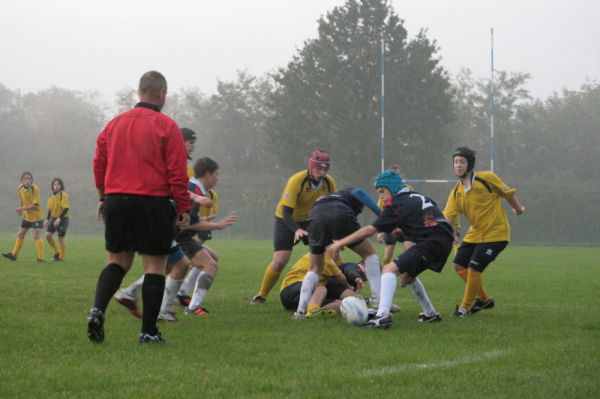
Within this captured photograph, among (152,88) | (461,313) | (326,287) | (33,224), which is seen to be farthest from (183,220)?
(33,224)

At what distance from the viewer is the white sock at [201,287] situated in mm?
8609

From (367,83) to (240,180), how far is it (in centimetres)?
1142

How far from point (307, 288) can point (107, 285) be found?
2.69m

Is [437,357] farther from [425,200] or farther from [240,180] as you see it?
[240,180]

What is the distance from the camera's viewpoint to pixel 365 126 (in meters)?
42.7

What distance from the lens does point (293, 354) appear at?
19.6ft

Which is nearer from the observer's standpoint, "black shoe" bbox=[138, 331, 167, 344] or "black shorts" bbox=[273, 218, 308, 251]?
"black shoe" bbox=[138, 331, 167, 344]

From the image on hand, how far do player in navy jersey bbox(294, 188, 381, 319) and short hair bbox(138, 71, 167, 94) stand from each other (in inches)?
100.0

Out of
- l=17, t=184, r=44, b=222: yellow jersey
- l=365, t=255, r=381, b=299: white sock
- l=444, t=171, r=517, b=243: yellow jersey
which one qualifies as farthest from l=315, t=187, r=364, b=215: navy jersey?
l=17, t=184, r=44, b=222: yellow jersey

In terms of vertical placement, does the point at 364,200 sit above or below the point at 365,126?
below

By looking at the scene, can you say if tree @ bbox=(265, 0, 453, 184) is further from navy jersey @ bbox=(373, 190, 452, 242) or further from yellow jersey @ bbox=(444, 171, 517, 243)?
navy jersey @ bbox=(373, 190, 452, 242)

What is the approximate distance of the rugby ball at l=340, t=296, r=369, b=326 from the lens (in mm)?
7727

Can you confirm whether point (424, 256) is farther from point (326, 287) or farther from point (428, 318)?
point (326, 287)

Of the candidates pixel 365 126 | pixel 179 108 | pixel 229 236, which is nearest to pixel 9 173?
pixel 229 236
